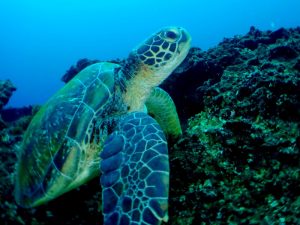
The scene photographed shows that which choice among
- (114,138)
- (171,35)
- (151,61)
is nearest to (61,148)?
(114,138)

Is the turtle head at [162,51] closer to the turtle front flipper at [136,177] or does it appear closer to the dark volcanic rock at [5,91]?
Result: the turtle front flipper at [136,177]

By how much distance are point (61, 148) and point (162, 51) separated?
1663 millimetres

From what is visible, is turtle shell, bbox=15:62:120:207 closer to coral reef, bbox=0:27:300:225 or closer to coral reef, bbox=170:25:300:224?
coral reef, bbox=0:27:300:225

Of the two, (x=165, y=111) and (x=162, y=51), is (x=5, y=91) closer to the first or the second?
(x=165, y=111)

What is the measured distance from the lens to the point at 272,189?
194 centimetres

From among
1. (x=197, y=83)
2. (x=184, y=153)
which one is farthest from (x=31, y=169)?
(x=197, y=83)

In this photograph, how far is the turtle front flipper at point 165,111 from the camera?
388 cm

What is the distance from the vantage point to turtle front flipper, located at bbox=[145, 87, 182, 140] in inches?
153

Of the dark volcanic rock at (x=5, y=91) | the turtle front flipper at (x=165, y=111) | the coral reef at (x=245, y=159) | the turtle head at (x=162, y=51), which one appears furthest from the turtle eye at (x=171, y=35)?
the dark volcanic rock at (x=5, y=91)

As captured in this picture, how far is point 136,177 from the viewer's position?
6.65ft

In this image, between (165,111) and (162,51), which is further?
(165,111)

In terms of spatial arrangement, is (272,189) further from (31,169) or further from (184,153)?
(31,169)

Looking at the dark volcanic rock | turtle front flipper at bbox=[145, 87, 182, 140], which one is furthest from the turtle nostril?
the dark volcanic rock

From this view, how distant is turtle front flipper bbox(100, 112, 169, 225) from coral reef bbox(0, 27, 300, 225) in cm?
32
